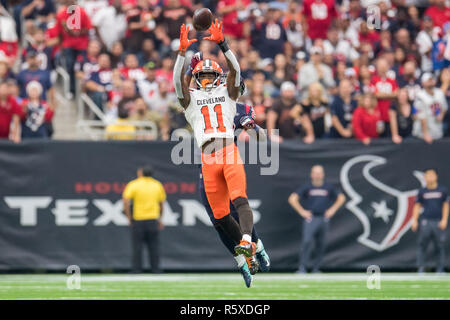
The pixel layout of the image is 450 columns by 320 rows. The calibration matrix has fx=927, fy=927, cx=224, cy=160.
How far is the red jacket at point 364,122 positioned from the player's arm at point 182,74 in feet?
20.5

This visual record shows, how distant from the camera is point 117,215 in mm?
15078

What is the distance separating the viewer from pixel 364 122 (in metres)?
15.5

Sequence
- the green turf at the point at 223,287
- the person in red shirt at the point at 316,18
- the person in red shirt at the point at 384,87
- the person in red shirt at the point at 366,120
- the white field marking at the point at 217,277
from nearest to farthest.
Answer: the green turf at the point at 223,287, the white field marking at the point at 217,277, the person in red shirt at the point at 366,120, the person in red shirt at the point at 384,87, the person in red shirt at the point at 316,18

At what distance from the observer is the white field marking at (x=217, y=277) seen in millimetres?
13266

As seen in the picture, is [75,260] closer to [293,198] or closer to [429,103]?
[293,198]

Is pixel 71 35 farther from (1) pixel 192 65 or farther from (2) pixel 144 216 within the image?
(1) pixel 192 65

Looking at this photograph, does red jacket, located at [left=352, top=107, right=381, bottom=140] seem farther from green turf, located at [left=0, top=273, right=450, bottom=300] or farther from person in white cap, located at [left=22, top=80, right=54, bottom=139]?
person in white cap, located at [left=22, top=80, right=54, bottom=139]

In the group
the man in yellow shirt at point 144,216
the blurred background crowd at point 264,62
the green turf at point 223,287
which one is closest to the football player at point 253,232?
the green turf at point 223,287

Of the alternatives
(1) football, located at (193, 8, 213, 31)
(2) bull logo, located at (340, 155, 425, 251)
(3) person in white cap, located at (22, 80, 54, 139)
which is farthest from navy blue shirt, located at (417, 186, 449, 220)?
(1) football, located at (193, 8, 213, 31)

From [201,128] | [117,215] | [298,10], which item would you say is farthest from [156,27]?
[201,128]

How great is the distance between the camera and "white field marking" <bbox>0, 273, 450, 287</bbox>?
1327 cm

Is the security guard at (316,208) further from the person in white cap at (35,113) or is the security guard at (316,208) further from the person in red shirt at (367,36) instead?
the person in white cap at (35,113)

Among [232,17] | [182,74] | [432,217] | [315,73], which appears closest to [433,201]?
[432,217]

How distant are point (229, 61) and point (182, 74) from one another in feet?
1.74
